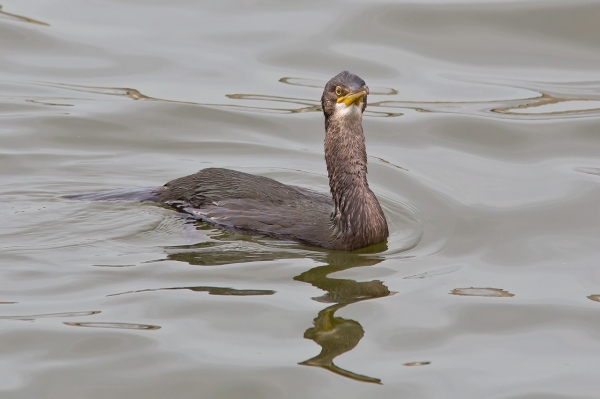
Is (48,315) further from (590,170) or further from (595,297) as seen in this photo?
(590,170)

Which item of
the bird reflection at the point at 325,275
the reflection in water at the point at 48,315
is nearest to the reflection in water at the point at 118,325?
the reflection in water at the point at 48,315

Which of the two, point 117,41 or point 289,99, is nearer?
point 289,99

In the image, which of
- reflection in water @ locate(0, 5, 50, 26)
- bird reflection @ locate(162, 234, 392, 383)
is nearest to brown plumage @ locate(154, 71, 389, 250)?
bird reflection @ locate(162, 234, 392, 383)

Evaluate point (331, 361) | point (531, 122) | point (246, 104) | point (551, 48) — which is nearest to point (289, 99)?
A: point (246, 104)

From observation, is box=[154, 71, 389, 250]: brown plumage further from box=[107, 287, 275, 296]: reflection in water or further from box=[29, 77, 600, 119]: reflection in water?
box=[29, 77, 600, 119]: reflection in water

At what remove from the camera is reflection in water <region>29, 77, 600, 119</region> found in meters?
11.8

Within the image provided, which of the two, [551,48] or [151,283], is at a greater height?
[551,48]

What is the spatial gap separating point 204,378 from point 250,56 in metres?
7.90

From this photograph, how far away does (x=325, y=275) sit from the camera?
24.7 ft

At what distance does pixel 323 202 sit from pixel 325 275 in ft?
4.55

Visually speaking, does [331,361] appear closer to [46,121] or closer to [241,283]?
[241,283]

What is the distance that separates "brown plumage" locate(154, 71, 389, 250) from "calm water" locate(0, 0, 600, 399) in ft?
0.58

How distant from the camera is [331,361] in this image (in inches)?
242

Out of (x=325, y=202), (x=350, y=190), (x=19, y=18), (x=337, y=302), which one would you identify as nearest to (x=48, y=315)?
(x=337, y=302)
